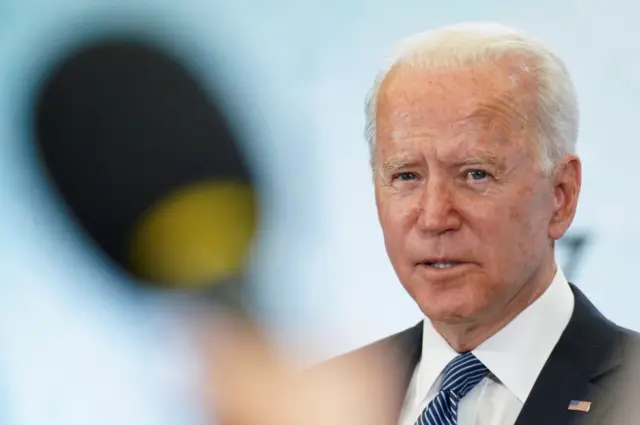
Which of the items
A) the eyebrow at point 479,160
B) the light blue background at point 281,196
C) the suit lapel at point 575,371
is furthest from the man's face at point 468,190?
the light blue background at point 281,196

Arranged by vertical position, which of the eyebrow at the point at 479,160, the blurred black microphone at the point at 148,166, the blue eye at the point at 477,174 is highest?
the blurred black microphone at the point at 148,166

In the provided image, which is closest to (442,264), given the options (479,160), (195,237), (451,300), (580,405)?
(451,300)

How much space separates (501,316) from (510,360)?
0.23 ft

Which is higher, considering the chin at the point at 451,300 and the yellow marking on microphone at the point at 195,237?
the yellow marking on microphone at the point at 195,237

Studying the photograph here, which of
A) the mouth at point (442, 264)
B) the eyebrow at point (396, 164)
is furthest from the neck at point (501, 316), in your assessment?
the eyebrow at point (396, 164)

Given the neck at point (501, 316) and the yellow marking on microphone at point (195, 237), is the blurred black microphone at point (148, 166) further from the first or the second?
the neck at point (501, 316)

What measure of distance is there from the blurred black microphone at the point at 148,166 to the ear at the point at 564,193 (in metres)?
0.47

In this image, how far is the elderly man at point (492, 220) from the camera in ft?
4.87

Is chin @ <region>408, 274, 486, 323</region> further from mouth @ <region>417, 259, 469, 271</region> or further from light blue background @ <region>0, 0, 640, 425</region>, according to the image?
light blue background @ <region>0, 0, 640, 425</region>

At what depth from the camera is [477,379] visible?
1.57 meters

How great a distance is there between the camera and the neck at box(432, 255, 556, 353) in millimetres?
1563

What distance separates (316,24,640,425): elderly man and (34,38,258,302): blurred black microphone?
0.86 ft

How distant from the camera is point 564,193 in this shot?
5.09 feet

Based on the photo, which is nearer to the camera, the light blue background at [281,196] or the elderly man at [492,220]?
the elderly man at [492,220]
